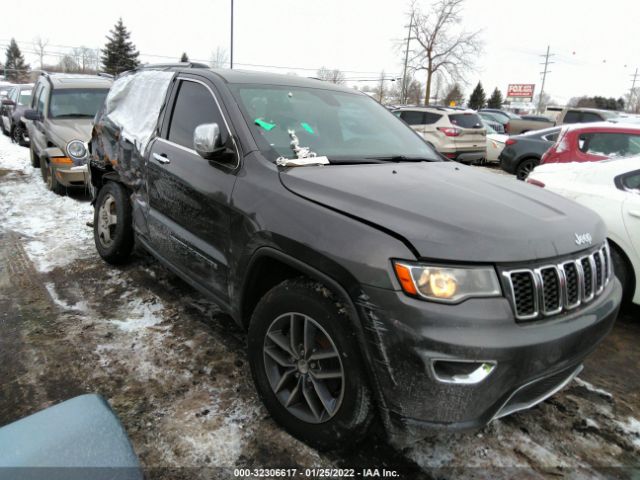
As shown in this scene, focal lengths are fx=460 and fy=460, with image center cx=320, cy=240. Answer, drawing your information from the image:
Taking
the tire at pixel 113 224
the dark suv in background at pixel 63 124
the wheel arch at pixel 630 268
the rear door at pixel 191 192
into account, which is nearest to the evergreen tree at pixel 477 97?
the dark suv in background at pixel 63 124

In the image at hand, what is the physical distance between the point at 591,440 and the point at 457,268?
153 centimetres

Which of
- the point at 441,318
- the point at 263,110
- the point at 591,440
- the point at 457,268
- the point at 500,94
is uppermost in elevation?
the point at 500,94

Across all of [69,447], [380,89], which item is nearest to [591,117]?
[69,447]

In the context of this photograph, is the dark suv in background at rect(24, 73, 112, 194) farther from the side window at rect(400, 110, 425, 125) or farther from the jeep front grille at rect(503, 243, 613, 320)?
the side window at rect(400, 110, 425, 125)

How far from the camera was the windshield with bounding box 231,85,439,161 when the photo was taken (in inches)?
112

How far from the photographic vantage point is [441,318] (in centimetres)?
179

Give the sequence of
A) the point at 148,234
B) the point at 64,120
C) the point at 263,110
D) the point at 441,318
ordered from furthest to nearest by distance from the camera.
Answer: the point at 64,120, the point at 148,234, the point at 263,110, the point at 441,318

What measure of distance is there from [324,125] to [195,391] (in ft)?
6.20

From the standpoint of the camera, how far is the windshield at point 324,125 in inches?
112

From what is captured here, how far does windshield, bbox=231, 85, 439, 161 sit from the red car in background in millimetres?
4496

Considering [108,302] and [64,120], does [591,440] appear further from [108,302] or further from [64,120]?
[64,120]

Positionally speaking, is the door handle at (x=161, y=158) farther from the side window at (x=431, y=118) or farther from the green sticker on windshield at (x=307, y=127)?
the side window at (x=431, y=118)

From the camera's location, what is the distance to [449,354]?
5.83ft

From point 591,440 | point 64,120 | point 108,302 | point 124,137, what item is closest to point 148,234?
point 108,302
